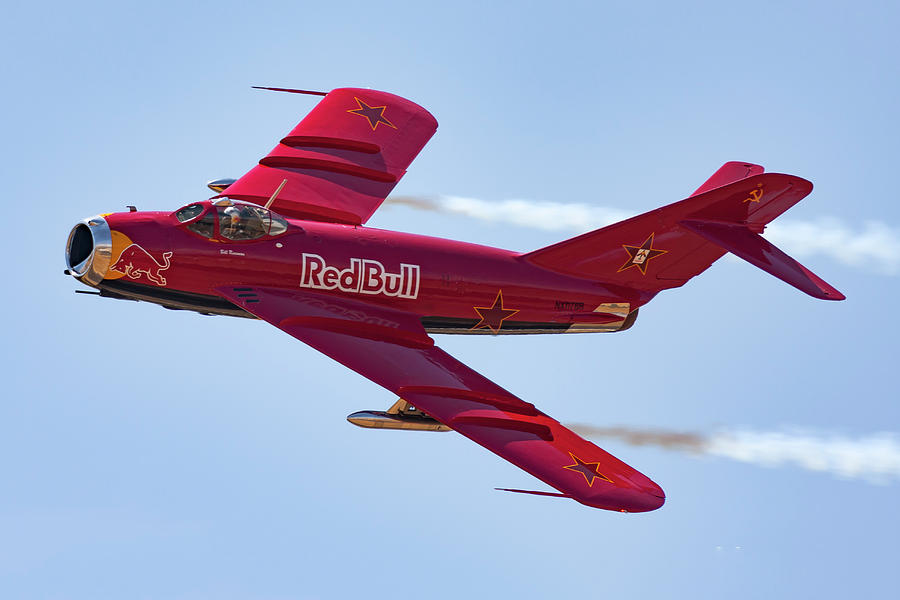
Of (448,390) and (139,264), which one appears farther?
(139,264)

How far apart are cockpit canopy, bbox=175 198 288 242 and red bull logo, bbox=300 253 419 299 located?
108cm

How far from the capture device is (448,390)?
28891mm

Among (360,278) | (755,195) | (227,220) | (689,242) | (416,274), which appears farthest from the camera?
(689,242)

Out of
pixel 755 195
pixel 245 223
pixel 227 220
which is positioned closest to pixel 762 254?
pixel 755 195

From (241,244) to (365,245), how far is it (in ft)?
8.65

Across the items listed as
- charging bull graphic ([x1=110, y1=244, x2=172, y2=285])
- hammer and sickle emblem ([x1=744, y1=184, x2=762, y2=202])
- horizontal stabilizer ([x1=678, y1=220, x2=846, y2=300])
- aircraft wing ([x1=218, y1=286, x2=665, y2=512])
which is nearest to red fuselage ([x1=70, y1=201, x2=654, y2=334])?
charging bull graphic ([x1=110, y1=244, x2=172, y2=285])

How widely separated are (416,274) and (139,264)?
5798 millimetres

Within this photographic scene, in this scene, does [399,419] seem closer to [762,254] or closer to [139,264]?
[139,264]

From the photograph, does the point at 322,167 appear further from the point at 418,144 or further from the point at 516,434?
the point at 516,434

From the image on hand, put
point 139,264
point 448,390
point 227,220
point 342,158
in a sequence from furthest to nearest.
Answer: point 342,158 → point 227,220 → point 139,264 → point 448,390

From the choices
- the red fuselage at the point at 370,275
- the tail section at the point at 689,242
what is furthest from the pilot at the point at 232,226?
the tail section at the point at 689,242

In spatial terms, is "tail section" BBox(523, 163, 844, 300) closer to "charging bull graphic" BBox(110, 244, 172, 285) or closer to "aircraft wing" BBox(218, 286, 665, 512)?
"aircraft wing" BBox(218, 286, 665, 512)

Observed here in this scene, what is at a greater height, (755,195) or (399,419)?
(755,195)

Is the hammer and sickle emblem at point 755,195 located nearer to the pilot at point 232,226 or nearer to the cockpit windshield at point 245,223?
the cockpit windshield at point 245,223
